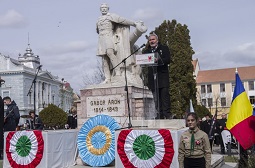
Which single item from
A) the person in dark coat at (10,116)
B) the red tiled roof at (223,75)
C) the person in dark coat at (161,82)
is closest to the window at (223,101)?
the red tiled roof at (223,75)

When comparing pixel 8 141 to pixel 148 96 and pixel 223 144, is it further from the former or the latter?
pixel 223 144

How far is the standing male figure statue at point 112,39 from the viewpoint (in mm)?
10000

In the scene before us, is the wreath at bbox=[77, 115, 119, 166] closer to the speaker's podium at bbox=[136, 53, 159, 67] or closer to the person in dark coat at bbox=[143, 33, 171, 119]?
the person in dark coat at bbox=[143, 33, 171, 119]

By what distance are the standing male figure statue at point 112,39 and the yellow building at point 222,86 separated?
56846 millimetres

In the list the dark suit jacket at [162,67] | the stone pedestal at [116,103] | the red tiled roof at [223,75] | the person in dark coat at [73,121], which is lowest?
→ the person in dark coat at [73,121]

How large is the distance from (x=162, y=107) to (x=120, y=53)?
253 cm

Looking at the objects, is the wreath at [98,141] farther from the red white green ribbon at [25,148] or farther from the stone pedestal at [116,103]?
the red white green ribbon at [25,148]

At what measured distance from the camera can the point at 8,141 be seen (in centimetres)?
800

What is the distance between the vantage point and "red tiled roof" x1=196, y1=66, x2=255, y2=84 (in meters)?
66.9

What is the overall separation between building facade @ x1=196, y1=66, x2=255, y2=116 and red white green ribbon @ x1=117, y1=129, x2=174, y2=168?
59985 mm

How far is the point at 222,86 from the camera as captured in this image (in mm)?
67750

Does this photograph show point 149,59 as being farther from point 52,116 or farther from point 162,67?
point 52,116

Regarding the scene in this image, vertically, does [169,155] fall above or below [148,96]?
below

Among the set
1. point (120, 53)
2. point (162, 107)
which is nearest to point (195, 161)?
point (162, 107)
